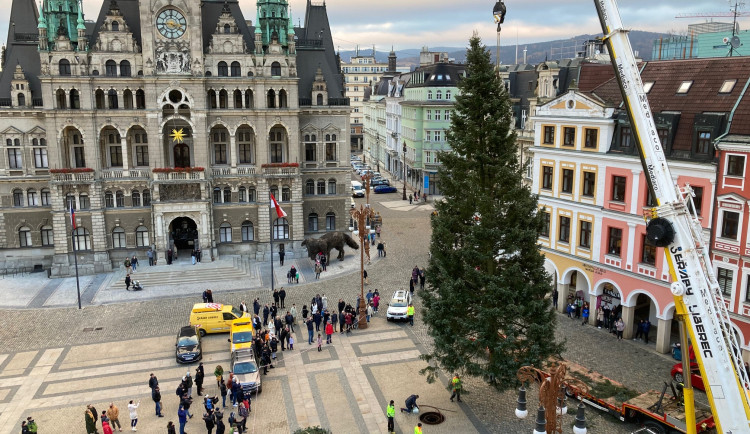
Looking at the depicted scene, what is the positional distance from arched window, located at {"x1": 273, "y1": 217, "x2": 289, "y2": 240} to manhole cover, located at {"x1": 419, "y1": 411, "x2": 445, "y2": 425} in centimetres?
3338

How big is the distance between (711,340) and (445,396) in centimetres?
1569

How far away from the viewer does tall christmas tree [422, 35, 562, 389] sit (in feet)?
87.1

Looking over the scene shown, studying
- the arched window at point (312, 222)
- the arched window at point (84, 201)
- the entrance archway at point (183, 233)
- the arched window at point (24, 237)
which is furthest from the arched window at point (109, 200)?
the arched window at point (312, 222)

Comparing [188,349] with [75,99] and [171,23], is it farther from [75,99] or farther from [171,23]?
[171,23]

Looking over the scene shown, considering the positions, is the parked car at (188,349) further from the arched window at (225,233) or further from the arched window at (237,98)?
the arched window at (237,98)

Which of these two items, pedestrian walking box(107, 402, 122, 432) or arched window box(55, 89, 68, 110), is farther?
arched window box(55, 89, 68, 110)

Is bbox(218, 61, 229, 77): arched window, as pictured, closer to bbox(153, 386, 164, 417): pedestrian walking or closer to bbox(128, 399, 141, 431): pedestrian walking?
bbox(153, 386, 164, 417): pedestrian walking

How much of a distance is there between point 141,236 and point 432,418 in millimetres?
37902

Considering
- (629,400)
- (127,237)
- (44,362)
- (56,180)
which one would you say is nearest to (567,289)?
(629,400)

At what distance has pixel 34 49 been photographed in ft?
188

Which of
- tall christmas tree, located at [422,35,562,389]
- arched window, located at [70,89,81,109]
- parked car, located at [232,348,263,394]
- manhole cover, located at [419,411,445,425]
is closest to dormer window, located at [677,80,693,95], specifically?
tall christmas tree, located at [422,35,562,389]

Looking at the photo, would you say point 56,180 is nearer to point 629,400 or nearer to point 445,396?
point 445,396

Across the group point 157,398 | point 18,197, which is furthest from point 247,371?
point 18,197

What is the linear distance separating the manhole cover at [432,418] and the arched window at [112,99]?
134 feet
